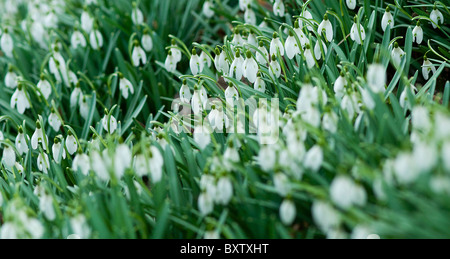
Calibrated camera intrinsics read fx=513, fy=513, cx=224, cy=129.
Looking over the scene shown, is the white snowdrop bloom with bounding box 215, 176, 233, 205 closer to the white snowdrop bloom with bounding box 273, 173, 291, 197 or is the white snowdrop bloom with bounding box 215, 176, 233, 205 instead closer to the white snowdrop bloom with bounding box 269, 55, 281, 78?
the white snowdrop bloom with bounding box 273, 173, 291, 197

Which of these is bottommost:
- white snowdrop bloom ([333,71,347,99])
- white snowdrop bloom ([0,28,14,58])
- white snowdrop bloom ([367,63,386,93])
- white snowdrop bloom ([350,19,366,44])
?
white snowdrop bloom ([0,28,14,58])

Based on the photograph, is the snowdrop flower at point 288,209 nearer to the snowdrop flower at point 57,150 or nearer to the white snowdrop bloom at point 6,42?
the snowdrop flower at point 57,150

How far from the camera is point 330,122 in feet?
5.79

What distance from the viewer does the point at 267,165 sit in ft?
5.60

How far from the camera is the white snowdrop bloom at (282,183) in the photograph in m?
1.62

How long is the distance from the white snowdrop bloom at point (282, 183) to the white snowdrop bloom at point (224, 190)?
6.2 inches

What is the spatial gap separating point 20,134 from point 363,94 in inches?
59.2

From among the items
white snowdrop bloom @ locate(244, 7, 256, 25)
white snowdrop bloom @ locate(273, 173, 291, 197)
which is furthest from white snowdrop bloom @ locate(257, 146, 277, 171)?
white snowdrop bloom @ locate(244, 7, 256, 25)

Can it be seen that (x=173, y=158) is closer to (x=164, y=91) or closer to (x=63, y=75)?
(x=164, y=91)

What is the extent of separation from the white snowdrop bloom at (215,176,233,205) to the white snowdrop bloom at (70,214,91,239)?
43cm

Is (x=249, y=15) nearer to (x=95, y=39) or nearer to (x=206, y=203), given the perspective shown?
(x=95, y=39)

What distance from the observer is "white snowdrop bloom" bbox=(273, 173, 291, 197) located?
1.62 m

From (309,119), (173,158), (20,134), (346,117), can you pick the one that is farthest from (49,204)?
(346,117)

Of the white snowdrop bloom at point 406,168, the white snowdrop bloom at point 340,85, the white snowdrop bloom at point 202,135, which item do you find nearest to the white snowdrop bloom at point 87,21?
the white snowdrop bloom at point 202,135
